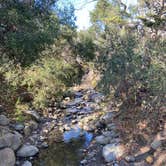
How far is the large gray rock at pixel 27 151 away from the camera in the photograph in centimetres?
777

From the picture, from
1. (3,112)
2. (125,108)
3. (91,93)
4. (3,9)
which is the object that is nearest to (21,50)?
(3,9)

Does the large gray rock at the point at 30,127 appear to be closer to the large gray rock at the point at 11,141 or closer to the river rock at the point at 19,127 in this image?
the river rock at the point at 19,127

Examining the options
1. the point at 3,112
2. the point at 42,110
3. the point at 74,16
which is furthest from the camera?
the point at 42,110

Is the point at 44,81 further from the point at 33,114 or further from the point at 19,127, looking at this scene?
the point at 19,127

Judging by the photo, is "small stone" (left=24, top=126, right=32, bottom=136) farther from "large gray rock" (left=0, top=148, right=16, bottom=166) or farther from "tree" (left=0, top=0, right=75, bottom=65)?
"tree" (left=0, top=0, right=75, bottom=65)

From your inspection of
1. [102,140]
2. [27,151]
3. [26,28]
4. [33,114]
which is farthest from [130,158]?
[33,114]

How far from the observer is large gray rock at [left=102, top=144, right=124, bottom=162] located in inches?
285

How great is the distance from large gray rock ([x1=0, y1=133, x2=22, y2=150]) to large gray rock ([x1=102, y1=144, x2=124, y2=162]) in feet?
7.49

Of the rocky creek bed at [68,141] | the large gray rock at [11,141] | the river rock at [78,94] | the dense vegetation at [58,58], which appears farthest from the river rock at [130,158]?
the river rock at [78,94]

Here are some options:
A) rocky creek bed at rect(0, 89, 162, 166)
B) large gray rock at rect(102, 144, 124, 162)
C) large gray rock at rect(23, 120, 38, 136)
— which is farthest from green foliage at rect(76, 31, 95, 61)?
large gray rock at rect(102, 144, 124, 162)

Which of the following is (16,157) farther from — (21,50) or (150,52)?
(150,52)

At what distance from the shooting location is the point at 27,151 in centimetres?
789

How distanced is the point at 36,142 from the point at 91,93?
20.8 ft

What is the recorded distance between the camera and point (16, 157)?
7.63 m
